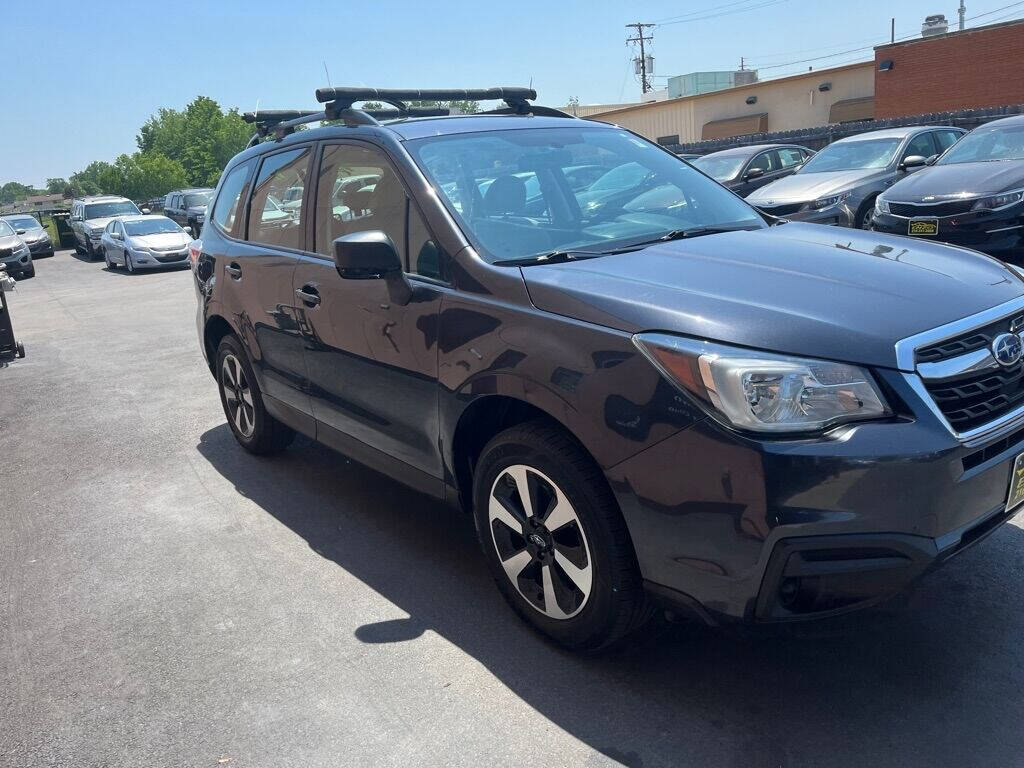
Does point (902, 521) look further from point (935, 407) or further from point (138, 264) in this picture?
point (138, 264)

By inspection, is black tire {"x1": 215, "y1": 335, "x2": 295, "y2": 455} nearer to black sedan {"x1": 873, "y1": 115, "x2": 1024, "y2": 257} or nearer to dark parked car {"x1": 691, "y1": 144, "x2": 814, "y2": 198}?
black sedan {"x1": 873, "y1": 115, "x2": 1024, "y2": 257}

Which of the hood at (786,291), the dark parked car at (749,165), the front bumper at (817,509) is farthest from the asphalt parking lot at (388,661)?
the dark parked car at (749,165)

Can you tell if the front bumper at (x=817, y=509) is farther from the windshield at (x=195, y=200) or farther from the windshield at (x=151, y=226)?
the windshield at (x=195, y=200)

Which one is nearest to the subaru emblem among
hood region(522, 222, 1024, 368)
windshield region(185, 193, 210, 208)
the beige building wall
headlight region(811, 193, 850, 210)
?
hood region(522, 222, 1024, 368)

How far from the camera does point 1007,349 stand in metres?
2.85

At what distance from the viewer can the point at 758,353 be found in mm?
2590

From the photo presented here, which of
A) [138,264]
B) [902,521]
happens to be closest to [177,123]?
[138,264]

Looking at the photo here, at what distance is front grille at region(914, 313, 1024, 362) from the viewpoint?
105 inches

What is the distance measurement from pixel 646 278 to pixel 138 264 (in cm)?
2011

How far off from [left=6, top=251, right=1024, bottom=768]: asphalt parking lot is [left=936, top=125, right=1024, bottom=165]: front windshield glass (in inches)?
268

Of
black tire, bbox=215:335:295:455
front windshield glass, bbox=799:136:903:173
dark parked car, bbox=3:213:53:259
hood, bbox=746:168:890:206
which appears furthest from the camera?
dark parked car, bbox=3:213:53:259

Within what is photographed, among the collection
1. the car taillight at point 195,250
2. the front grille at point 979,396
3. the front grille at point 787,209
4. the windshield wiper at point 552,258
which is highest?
the windshield wiper at point 552,258

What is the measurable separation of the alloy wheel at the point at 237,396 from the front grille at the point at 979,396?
3.92 meters

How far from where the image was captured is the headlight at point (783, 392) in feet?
8.28
